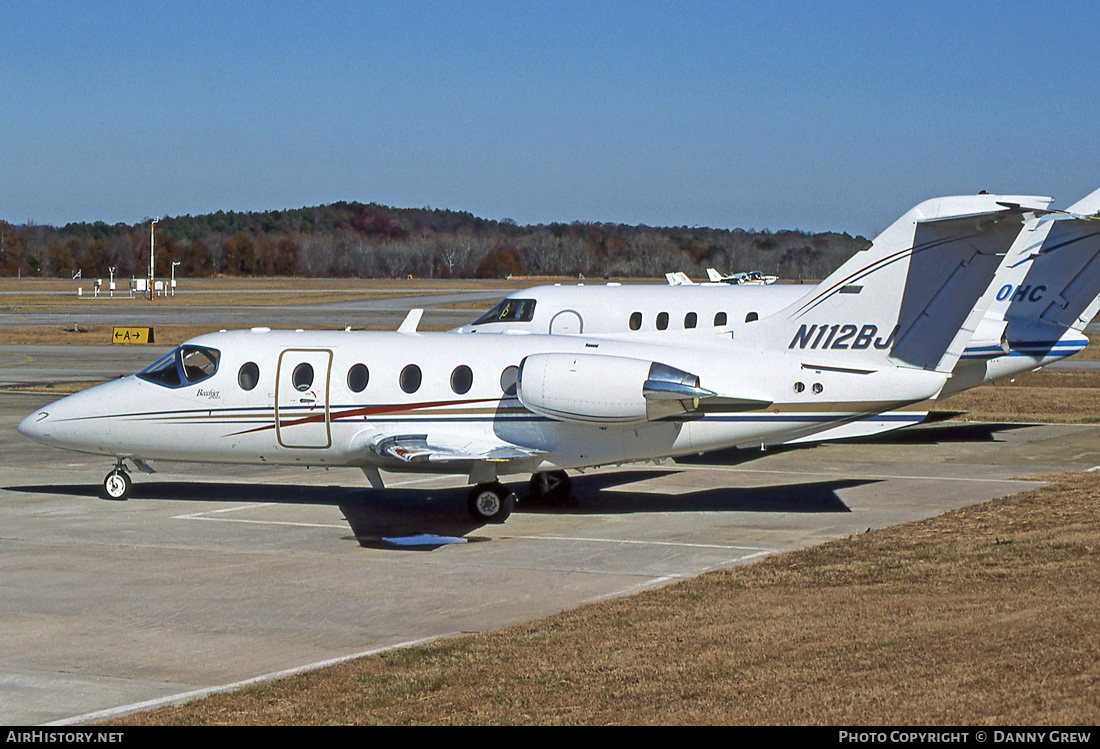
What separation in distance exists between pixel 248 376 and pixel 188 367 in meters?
1.09

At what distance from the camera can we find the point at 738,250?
12512 centimetres

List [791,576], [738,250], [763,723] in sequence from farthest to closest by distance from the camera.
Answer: [738,250] → [791,576] → [763,723]

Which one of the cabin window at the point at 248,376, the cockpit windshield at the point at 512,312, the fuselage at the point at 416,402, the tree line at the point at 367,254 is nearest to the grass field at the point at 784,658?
the fuselage at the point at 416,402

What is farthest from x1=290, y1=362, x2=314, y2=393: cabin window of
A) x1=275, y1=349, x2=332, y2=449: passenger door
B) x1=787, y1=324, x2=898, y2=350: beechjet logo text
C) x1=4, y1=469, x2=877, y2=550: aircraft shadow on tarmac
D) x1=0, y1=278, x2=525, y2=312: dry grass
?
x1=0, y1=278, x2=525, y2=312: dry grass

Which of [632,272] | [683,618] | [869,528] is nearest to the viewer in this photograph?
[683,618]

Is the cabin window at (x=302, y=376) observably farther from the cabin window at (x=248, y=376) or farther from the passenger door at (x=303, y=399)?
the cabin window at (x=248, y=376)

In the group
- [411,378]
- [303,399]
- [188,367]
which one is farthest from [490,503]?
[188,367]

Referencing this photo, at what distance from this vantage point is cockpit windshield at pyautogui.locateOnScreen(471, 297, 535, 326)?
99.6 feet

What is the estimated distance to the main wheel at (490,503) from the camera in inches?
719

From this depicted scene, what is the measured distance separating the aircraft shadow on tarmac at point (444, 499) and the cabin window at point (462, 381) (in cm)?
198

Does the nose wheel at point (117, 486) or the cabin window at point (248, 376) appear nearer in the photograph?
the cabin window at point (248, 376)

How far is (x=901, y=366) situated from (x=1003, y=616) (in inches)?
282

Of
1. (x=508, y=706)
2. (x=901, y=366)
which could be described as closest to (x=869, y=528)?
(x=901, y=366)

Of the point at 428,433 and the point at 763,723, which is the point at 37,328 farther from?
the point at 763,723
